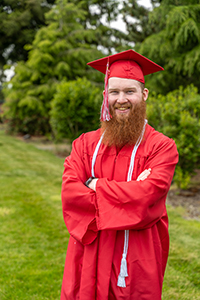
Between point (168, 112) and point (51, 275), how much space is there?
3.98 m

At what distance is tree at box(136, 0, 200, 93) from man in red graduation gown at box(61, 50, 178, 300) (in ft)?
18.3

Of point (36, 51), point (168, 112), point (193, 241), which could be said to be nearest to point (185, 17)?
point (168, 112)

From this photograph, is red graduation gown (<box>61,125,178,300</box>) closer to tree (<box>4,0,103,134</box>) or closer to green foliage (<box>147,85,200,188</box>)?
green foliage (<box>147,85,200,188</box>)

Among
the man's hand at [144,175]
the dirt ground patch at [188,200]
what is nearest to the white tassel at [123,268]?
the man's hand at [144,175]

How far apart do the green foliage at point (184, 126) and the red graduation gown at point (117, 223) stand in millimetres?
3874

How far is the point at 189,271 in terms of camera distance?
3.25 metres

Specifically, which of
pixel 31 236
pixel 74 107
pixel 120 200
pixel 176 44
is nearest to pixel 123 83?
pixel 120 200

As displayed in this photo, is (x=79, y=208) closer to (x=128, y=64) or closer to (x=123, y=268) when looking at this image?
(x=123, y=268)

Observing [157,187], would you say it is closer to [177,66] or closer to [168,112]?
[168,112]

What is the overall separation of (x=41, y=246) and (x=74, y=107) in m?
6.51

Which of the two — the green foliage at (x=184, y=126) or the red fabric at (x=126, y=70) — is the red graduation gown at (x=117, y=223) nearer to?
the red fabric at (x=126, y=70)

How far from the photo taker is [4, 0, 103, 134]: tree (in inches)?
544

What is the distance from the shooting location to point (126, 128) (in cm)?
187

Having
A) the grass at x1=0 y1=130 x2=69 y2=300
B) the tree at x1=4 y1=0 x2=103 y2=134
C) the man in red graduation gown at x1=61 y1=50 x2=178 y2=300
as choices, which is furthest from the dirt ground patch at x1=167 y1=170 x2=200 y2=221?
the tree at x1=4 y1=0 x2=103 y2=134
